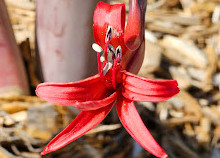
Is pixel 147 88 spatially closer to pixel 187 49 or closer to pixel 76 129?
pixel 76 129

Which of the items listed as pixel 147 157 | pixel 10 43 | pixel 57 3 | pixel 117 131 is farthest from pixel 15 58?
pixel 147 157

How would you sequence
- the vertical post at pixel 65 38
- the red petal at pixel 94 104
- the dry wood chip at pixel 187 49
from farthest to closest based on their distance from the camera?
the dry wood chip at pixel 187 49 < the vertical post at pixel 65 38 < the red petal at pixel 94 104

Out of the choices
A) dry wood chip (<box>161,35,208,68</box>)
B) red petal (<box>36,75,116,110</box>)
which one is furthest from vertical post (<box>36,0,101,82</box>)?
dry wood chip (<box>161,35,208,68</box>)

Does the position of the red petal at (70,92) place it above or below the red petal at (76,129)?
above

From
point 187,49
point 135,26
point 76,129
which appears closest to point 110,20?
point 135,26

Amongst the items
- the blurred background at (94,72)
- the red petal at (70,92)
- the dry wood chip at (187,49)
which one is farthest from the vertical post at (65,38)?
the dry wood chip at (187,49)

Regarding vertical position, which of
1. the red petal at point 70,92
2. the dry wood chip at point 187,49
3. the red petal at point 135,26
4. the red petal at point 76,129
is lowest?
the dry wood chip at point 187,49

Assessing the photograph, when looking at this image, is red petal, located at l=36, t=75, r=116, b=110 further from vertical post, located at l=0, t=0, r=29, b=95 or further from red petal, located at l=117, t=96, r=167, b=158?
vertical post, located at l=0, t=0, r=29, b=95

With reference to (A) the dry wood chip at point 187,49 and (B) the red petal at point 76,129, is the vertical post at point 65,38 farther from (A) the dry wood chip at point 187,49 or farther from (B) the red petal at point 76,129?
(A) the dry wood chip at point 187,49
